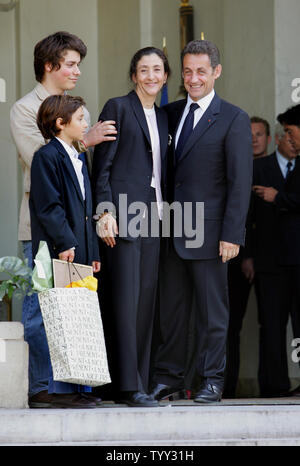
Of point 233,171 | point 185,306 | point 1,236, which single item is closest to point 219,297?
point 185,306

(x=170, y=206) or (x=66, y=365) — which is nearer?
(x=66, y=365)

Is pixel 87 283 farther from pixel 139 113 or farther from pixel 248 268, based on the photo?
pixel 248 268

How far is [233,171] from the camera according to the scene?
6.61 m

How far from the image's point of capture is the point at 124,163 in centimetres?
663

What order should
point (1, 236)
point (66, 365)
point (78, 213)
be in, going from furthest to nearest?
point (1, 236) → point (78, 213) → point (66, 365)

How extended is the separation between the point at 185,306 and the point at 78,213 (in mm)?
842

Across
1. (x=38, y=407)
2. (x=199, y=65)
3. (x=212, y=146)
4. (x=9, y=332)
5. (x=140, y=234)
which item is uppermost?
(x=199, y=65)

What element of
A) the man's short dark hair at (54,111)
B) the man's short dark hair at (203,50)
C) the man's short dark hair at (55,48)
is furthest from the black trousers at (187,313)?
the man's short dark hair at (55,48)

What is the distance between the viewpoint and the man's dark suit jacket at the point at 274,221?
8031 millimetres

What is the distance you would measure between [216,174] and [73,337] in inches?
51.3

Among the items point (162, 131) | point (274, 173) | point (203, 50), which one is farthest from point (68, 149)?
point (274, 173)

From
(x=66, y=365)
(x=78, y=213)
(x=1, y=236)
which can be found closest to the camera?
(x=66, y=365)

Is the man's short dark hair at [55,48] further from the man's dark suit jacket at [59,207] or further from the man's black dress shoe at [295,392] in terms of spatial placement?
the man's black dress shoe at [295,392]

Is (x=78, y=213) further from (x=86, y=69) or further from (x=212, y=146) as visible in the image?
(x=86, y=69)
